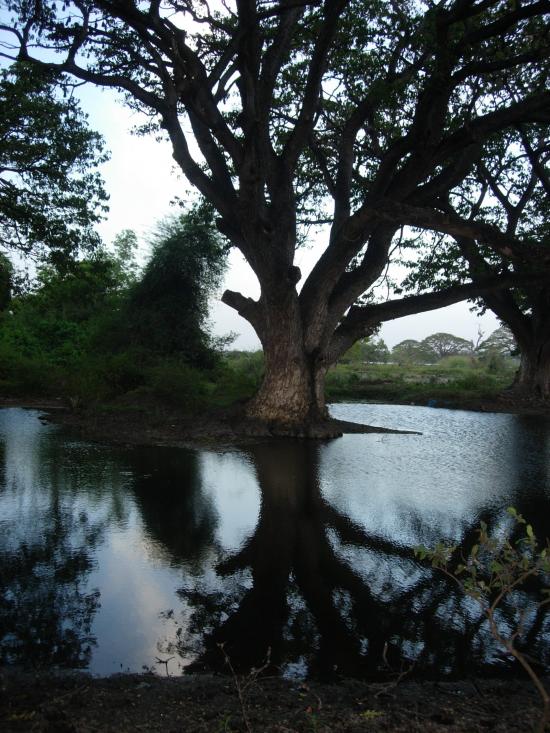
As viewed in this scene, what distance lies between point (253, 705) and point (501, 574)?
133cm

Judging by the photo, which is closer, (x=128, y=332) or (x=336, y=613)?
(x=336, y=613)

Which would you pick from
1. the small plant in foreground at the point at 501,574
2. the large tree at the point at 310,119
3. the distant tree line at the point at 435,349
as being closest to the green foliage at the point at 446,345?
the distant tree line at the point at 435,349

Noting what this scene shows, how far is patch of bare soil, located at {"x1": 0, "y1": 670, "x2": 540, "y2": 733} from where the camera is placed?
2.57m

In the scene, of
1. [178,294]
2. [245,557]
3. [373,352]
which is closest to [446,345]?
[373,352]

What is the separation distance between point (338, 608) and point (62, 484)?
177 inches

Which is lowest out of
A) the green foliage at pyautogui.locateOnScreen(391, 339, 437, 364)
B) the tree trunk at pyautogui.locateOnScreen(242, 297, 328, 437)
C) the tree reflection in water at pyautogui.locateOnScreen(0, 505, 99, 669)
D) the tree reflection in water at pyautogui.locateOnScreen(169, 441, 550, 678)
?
the tree reflection in water at pyautogui.locateOnScreen(169, 441, 550, 678)

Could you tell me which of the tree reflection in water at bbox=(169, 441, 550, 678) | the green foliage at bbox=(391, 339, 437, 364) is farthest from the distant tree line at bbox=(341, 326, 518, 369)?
the tree reflection in water at bbox=(169, 441, 550, 678)

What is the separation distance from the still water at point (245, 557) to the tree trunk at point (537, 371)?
13.2 metres

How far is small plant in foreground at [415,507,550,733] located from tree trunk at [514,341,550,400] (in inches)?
689

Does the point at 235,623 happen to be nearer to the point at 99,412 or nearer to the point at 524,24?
the point at 99,412

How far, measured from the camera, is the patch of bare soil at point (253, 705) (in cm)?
257

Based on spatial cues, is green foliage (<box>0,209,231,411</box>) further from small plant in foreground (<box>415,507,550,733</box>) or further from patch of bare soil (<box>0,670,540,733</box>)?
patch of bare soil (<box>0,670,540,733</box>)

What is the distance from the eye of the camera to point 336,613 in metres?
3.95

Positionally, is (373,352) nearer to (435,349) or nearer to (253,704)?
(435,349)
